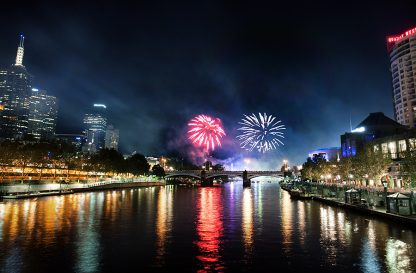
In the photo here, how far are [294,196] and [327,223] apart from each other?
54.4m

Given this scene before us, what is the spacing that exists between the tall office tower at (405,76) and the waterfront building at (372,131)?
45050mm

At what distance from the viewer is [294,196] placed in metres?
94.2

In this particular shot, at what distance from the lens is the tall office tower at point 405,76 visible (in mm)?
178750

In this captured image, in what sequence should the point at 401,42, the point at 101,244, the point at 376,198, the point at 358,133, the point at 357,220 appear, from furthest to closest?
the point at 401,42 → the point at 358,133 → the point at 376,198 → the point at 357,220 → the point at 101,244

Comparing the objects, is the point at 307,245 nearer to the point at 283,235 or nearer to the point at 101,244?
the point at 283,235

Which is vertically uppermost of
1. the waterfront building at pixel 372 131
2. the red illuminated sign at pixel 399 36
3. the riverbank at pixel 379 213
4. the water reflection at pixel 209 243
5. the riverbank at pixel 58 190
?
the red illuminated sign at pixel 399 36

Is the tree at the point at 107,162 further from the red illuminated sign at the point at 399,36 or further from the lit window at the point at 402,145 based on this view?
the red illuminated sign at the point at 399,36

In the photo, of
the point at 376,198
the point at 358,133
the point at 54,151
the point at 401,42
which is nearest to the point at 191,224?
the point at 376,198

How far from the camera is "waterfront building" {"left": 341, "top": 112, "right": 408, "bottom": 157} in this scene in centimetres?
13838

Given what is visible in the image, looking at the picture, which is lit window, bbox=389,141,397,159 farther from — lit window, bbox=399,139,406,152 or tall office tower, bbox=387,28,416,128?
tall office tower, bbox=387,28,416,128

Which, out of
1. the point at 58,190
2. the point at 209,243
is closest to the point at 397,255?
the point at 209,243

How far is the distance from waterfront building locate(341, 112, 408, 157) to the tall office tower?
4505cm

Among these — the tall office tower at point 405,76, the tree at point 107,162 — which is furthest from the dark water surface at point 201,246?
the tall office tower at point 405,76

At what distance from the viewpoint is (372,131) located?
141 meters
